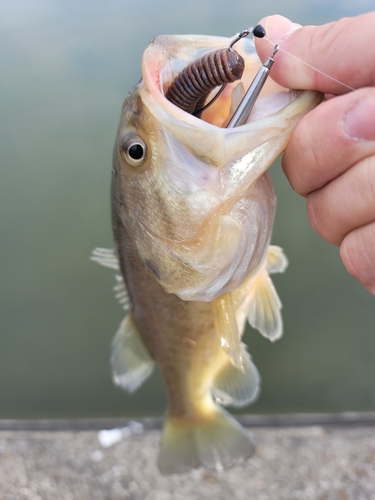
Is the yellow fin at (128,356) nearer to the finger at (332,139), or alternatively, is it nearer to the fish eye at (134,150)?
the fish eye at (134,150)

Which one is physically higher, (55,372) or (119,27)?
(119,27)

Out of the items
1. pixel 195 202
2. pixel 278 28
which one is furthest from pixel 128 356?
pixel 278 28

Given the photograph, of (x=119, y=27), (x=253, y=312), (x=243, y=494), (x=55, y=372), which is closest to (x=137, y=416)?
(x=55, y=372)

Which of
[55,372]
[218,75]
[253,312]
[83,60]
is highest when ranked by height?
[218,75]

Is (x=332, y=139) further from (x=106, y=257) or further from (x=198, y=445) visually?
(x=198, y=445)

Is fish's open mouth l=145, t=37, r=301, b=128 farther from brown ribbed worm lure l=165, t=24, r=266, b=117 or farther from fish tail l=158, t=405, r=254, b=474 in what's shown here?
fish tail l=158, t=405, r=254, b=474

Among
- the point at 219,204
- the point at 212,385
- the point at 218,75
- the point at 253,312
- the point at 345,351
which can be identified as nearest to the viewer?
the point at 218,75

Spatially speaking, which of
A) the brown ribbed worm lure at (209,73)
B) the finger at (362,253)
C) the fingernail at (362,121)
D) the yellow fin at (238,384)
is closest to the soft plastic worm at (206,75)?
the brown ribbed worm lure at (209,73)

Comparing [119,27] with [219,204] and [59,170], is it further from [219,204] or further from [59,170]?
[219,204]
